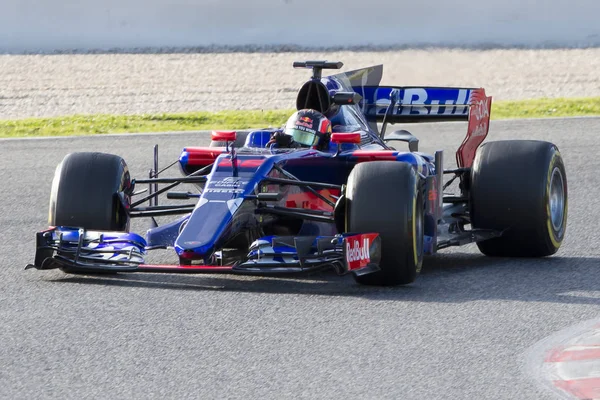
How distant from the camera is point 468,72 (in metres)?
19.9

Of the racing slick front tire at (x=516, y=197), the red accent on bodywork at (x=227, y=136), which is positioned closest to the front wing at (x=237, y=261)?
the red accent on bodywork at (x=227, y=136)

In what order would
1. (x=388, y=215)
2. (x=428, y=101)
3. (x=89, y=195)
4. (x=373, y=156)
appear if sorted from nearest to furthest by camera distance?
(x=388, y=215) → (x=89, y=195) → (x=373, y=156) → (x=428, y=101)

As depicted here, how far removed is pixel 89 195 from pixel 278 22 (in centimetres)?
1409

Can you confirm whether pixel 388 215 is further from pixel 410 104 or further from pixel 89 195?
pixel 410 104

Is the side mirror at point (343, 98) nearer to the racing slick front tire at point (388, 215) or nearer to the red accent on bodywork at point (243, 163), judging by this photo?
the red accent on bodywork at point (243, 163)

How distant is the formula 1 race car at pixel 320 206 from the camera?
22.8ft

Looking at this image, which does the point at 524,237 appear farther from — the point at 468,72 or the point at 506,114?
the point at 468,72

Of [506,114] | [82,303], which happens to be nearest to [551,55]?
[506,114]

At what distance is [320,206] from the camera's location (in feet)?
26.1

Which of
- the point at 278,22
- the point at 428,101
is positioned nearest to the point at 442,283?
the point at 428,101

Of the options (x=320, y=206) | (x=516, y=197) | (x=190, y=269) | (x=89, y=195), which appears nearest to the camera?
(x=190, y=269)

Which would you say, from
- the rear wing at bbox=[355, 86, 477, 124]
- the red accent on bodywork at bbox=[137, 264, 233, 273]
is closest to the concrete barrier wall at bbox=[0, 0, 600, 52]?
the rear wing at bbox=[355, 86, 477, 124]

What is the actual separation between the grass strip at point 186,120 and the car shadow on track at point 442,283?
828 centimetres

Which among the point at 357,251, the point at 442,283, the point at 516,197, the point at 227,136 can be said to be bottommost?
the point at 442,283
